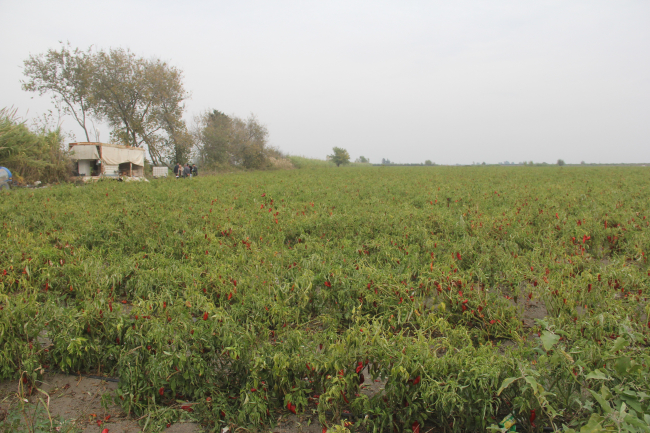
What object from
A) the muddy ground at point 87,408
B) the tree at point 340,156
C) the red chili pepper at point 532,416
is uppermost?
the tree at point 340,156

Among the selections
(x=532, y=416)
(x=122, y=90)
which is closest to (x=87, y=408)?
(x=532, y=416)

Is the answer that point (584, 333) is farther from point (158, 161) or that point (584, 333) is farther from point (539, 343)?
point (158, 161)

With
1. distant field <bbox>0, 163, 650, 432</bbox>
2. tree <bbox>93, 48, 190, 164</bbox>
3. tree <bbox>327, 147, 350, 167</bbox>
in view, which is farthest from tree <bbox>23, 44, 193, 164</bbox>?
tree <bbox>327, 147, 350, 167</bbox>

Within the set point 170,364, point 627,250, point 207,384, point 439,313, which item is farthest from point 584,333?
point 627,250

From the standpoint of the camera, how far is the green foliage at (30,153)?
1788 centimetres

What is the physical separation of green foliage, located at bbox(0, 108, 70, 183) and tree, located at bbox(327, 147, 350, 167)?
219 ft

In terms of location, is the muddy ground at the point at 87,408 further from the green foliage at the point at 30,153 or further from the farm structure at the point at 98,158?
the farm structure at the point at 98,158

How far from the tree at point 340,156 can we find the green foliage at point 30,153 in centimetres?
6685

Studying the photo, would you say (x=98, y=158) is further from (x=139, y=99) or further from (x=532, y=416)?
(x=532, y=416)

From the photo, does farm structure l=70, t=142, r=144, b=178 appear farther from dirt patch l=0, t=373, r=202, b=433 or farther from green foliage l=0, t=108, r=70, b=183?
dirt patch l=0, t=373, r=202, b=433

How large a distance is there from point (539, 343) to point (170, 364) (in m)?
3.03

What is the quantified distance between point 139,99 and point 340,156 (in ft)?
186

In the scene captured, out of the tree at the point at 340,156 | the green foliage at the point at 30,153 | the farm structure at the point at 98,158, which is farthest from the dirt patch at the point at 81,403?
the tree at the point at 340,156

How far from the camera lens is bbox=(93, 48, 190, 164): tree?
31.0 m
